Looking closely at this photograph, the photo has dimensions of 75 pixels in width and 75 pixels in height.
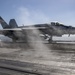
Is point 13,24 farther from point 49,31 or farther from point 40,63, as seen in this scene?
point 40,63

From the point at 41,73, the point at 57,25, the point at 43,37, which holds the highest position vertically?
the point at 41,73

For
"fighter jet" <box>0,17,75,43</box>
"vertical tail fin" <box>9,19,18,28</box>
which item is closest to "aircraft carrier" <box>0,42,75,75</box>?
"fighter jet" <box>0,17,75,43</box>

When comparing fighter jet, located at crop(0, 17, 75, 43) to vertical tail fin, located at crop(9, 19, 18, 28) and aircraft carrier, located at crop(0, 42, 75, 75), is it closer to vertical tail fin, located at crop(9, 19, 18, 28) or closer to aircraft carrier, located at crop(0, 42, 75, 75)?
vertical tail fin, located at crop(9, 19, 18, 28)

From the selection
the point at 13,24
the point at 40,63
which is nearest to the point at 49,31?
the point at 13,24

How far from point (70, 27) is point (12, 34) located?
44.6 feet

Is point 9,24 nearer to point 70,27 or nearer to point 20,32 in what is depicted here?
point 20,32

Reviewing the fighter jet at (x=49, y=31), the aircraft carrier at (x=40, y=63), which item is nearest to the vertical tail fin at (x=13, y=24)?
the fighter jet at (x=49, y=31)

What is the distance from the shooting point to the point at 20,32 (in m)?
41.7

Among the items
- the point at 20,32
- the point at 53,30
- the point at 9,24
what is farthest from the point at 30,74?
the point at 9,24

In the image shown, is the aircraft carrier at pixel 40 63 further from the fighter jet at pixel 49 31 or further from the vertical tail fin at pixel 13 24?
the vertical tail fin at pixel 13 24

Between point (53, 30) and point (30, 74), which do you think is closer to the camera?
point (30, 74)

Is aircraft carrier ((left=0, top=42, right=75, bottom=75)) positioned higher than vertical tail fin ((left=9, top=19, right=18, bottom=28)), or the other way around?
aircraft carrier ((left=0, top=42, right=75, bottom=75))

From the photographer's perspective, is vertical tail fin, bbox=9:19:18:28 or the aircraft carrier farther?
vertical tail fin, bbox=9:19:18:28

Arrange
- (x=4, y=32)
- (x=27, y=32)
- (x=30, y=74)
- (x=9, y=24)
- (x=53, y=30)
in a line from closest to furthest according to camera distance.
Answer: (x=30, y=74) < (x=53, y=30) < (x=27, y=32) < (x=4, y=32) < (x=9, y=24)
